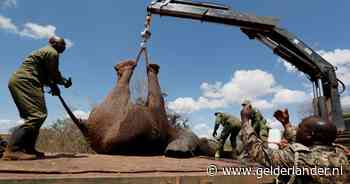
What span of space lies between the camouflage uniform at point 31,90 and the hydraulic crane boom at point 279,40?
279 centimetres

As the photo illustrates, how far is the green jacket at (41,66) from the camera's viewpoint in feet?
11.8

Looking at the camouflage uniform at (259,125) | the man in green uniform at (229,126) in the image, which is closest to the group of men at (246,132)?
the camouflage uniform at (259,125)

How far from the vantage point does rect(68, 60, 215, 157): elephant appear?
4.47 metres

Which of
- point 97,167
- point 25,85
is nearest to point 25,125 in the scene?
point 25,85

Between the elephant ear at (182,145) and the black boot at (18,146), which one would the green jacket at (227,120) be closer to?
the elephant ear at (182,145)

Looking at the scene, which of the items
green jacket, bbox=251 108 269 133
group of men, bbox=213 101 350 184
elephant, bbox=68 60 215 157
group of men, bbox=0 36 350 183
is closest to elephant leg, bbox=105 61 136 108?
→ elephant, bbox=68 60 215 157

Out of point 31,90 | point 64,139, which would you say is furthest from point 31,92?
point 64,139

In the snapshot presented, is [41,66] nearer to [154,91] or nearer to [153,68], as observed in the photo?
[154,91]

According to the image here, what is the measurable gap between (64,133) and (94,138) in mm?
5918

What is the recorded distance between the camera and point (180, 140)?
473 cm

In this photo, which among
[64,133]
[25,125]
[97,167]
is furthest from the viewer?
[64,133]

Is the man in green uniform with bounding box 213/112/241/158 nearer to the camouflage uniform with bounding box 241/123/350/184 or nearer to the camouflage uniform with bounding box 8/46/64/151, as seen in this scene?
the camouflage uniform with bounding box 8/46/64/151

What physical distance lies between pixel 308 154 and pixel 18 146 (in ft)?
9.43

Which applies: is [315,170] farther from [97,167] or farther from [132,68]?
[132,68]
